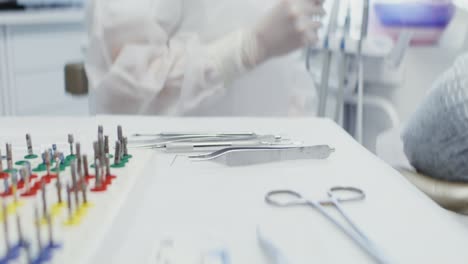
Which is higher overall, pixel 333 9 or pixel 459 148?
pixel 333 9

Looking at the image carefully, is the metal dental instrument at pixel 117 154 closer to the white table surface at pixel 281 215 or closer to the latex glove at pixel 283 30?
the white table surface at pixel 281 215

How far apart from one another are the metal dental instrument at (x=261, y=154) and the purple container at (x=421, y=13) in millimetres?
782

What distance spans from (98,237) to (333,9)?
0.94m

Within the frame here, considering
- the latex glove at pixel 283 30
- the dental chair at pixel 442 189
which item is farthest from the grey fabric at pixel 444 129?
the latex glove at pixel 283 30

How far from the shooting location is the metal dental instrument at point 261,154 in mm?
510

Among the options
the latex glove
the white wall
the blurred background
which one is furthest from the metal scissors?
the white wall

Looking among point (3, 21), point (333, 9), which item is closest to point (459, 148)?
point (333, 9)

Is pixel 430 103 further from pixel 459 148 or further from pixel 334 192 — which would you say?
pixel 334 192

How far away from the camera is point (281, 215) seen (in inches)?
16.0

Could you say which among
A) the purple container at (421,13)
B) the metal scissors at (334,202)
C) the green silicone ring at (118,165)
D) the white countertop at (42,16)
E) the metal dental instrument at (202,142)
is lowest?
the metal scissors at (334,202)

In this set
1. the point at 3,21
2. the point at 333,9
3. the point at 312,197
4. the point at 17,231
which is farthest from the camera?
the point at 3,21

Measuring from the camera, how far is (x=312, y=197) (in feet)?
1.44

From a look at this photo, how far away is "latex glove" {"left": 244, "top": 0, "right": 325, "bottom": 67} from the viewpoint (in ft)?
2.58

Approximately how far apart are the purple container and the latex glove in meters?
0.45
